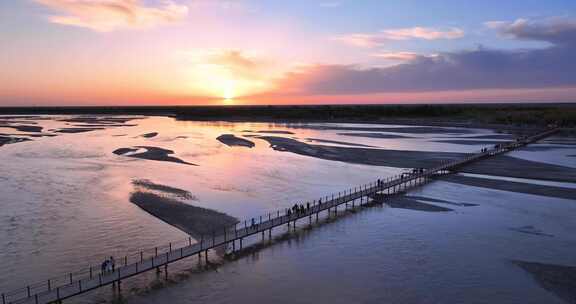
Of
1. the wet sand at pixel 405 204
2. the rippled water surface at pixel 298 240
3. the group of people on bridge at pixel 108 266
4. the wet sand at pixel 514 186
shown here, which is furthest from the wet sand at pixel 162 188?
the wet sand at pixel 514 186

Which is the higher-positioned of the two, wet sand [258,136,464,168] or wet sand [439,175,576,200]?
wet sand [258,136,464,168]

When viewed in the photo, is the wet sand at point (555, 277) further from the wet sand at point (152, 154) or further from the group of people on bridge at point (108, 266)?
the wet sand at point (152, 154)

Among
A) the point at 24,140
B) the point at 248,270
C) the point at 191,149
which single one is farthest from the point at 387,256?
the point at 24,140

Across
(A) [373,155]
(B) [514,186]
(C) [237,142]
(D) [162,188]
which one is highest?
(C) [237,142]

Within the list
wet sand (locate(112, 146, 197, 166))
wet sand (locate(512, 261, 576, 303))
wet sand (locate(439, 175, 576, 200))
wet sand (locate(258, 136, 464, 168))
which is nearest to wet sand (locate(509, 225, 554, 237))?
wet sand (locate(512, 261, 576, 303))

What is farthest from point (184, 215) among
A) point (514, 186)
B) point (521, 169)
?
point (521, 169)

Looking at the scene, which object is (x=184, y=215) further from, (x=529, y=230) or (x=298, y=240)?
(x=529, y=230)

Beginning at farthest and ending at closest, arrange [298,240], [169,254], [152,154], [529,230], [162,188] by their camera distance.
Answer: [152,154] → [162,188] → [529,230] → [298,240] → [169,254]

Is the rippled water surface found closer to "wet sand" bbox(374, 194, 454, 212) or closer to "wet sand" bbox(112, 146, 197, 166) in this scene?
"wet sand" bbox(374, 194, 454, 212)
